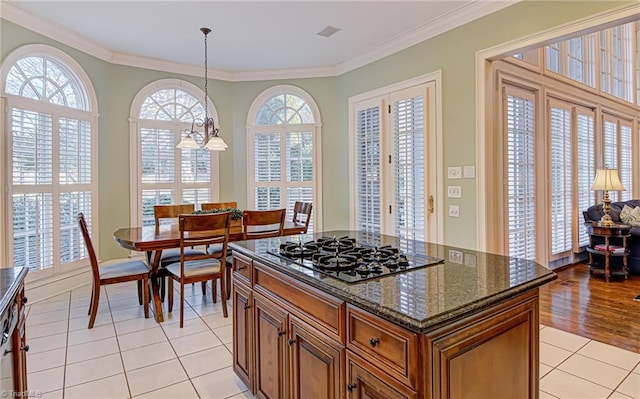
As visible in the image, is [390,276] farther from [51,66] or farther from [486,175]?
[51,66]

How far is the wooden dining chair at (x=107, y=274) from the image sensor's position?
3041 mm

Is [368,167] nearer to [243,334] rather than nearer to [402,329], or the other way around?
[243,334]

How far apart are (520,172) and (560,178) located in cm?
119

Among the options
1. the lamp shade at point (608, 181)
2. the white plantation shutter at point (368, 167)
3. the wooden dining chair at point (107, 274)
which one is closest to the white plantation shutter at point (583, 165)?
the lamp shade at point (608, 181)

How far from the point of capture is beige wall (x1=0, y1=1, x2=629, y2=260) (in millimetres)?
3197

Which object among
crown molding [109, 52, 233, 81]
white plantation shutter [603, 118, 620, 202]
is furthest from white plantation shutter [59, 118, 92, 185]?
white plantation shutter [603, 118, 620, 202]

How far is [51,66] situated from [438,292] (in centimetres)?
481

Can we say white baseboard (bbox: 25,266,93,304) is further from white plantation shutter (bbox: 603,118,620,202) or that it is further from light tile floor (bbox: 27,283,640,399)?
white plantation shutter (bbox: 603,118,620,202)

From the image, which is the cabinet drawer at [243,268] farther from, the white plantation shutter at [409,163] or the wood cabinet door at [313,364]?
the white plantation shutter at [409,163]

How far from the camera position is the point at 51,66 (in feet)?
13.1

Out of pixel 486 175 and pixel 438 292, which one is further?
pixel 486 175

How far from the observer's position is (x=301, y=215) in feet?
15.7

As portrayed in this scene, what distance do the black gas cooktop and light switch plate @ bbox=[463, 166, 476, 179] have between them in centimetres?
187

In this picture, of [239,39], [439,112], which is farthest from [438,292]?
[239,39]
